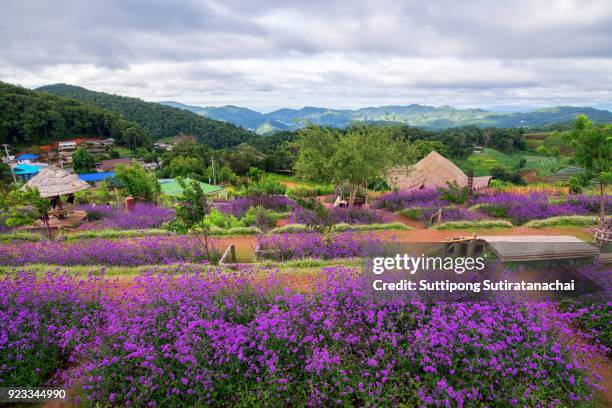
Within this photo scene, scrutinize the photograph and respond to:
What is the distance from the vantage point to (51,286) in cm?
465

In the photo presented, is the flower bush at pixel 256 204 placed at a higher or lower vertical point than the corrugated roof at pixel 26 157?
lower

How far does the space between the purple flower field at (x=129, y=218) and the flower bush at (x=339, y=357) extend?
7.69 m

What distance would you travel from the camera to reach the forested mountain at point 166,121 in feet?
297

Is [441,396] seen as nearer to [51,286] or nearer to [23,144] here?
[51,286]

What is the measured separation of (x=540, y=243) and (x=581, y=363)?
8.98ft

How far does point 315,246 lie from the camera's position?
7.54 m

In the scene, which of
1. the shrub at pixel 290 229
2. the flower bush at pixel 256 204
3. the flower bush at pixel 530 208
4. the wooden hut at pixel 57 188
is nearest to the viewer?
the shrub at pixel 290 229

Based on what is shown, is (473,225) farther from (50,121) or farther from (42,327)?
(50,121)

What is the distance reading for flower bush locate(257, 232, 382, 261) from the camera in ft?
23.8

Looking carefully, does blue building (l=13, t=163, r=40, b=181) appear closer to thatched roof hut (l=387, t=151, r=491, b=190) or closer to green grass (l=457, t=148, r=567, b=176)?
thatched roof hut (l=387, t=151, r=491, b=190)

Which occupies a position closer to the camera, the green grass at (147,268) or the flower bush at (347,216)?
the green grass at (147,268)

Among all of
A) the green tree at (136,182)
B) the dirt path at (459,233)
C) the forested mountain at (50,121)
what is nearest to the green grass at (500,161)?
the dirt path at (459,233)

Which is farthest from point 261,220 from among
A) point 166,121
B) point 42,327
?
point 166,121

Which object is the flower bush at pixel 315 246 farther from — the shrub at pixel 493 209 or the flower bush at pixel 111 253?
the shrub at pixel 493 209
